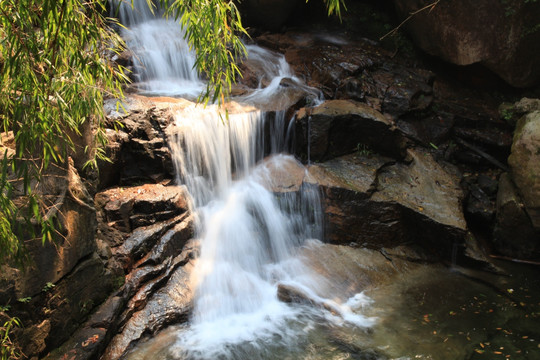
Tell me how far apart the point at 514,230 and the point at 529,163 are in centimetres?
119

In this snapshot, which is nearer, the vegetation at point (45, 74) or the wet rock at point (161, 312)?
the vegetation at point (45, 74)

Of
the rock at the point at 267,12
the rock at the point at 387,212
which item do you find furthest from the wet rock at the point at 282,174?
the rock at the point at 267,12

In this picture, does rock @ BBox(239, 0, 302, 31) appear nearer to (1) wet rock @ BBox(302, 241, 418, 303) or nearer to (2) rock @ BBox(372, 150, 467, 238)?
(2) rock @ BBox(372, 150, 467, 238)

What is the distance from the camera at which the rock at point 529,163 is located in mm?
6367

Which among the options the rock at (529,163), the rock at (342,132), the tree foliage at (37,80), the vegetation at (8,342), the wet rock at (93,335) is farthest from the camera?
the rock at (342,132)

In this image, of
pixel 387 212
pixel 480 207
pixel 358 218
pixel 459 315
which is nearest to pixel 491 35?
pixel 480 207

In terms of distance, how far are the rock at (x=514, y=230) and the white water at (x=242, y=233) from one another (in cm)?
318

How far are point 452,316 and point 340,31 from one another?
8459 millimetres

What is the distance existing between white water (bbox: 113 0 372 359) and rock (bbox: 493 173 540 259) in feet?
10.4

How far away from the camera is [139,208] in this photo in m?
5.33

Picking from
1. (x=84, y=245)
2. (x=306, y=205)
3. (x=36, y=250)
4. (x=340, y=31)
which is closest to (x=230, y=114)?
(x=306, y=205)

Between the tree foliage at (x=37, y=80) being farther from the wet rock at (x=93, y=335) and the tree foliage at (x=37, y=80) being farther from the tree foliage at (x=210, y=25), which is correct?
the wet rock at (x=93, y=335)

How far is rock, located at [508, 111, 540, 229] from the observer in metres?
6.37

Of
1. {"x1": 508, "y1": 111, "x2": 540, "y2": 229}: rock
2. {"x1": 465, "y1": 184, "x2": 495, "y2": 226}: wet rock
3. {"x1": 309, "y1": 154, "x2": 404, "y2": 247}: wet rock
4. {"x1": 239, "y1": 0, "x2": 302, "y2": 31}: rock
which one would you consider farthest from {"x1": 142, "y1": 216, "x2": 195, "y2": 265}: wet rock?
{"x1": 239, "y1": 0, "x2": 302, "y2": 31}: rock
